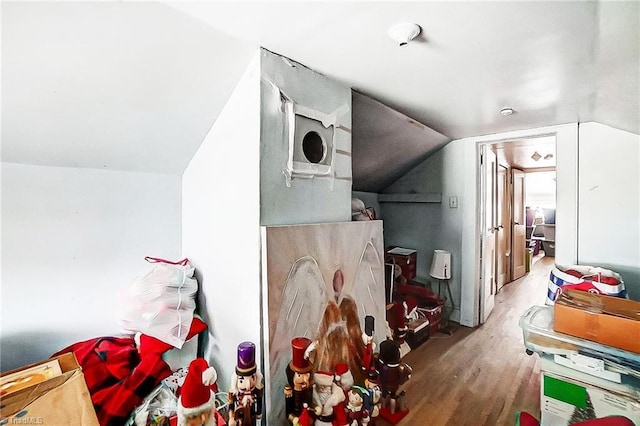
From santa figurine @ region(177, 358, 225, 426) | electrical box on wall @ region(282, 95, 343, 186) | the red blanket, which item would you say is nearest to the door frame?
electrical box on wall @ region(282, 95, 343, 186)

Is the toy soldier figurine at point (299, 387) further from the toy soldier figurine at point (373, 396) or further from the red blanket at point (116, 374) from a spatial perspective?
the red blanket at point (116, 374)

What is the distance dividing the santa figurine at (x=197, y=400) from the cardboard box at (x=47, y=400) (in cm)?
25

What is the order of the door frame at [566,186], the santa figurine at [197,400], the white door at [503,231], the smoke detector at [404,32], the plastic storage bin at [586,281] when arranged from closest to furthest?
the santa figurine at [197,400], the smoke detector at [404,32], the plastic storage bin at [586,281], the door frame at [566,186], the white door at [503,231]

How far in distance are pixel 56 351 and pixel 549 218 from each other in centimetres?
965

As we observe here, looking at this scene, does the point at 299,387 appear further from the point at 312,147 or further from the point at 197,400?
the point at 312,147

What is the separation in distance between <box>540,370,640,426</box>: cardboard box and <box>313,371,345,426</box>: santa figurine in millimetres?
1097

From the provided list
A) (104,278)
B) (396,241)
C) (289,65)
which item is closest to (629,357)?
(289,65)

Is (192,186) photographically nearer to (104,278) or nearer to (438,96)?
(104,278)

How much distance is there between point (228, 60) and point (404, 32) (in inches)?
30.0

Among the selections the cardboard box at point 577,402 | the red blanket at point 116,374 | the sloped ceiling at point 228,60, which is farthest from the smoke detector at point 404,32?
the red blanket at point 116,374

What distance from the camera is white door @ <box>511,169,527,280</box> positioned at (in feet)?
16.3

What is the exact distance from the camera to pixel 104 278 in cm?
170

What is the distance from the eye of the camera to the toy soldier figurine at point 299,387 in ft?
3.93

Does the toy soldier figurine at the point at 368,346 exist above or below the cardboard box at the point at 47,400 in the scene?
below
